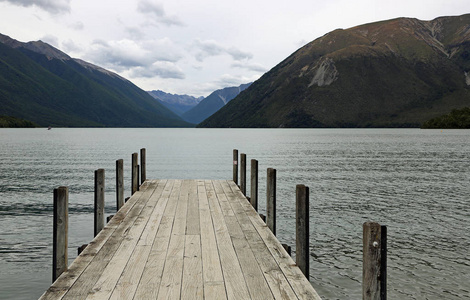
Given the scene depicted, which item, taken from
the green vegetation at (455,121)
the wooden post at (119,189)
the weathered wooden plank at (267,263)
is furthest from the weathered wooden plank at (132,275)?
the green vegetation at (455,121)

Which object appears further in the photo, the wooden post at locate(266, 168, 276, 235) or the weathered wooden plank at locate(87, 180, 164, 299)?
the wooden post at locate(266, 168, 276, 235)

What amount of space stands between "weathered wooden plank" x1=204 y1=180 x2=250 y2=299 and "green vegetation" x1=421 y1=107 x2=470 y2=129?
163m

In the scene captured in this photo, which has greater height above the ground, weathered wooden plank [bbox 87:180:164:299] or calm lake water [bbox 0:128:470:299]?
weathered wooden plank [bbox 87:180:164:299]

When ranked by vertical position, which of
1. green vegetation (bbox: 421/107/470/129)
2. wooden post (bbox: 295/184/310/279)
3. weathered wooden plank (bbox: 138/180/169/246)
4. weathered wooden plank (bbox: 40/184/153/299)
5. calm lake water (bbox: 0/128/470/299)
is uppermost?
green vegetation (bbox: 421/107/470/129)

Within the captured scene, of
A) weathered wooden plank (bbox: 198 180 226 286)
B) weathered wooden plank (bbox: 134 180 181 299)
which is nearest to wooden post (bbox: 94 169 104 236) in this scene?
weathered wooden plank (bbox: 134 180 181 299)

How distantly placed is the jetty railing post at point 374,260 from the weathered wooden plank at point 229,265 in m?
1.57

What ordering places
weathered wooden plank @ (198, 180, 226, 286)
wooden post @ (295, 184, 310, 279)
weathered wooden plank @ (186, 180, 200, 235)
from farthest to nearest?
1. weathered wooden plank @ (186, 180, 200, 235)
2. wooden post @ (295, 184, 310, 279)
3. weathered wooden plank @ (198, 180, 226, 286)

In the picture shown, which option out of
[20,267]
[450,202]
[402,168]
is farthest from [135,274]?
[402,168]

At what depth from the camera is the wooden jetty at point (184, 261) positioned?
17.9 feet

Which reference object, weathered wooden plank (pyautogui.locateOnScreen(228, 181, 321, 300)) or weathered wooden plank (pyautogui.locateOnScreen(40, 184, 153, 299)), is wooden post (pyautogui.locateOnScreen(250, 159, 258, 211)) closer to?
weathered wooden plank (pyautogui.locateOnScreen(228, 181, 321, 300))

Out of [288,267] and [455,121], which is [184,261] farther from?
[455,121]

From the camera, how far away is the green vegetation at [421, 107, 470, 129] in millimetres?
149688

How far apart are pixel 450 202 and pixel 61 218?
18404 mm

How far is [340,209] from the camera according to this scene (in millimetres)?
17672
